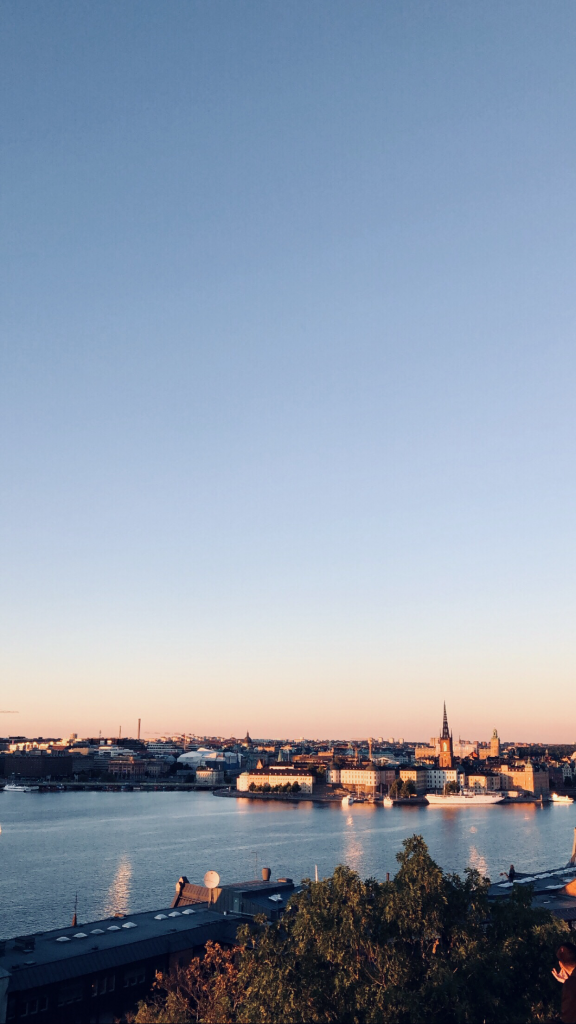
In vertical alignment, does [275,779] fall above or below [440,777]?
above

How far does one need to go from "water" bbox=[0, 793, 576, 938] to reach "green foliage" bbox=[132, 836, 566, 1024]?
20.8m

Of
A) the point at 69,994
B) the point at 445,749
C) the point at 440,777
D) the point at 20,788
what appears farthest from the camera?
the point at 445,749

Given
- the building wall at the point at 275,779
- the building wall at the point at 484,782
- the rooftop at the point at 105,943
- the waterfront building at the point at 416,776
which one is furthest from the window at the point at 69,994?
the building wall at the point at 484,782

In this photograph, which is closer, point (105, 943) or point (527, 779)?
point (105, 943)

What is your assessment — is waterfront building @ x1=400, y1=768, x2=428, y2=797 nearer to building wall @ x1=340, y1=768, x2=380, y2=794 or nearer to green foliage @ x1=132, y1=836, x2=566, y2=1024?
building wall @ x1=340, y1=768, x2=380, y2=794

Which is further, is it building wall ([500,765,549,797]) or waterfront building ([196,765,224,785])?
waterfront building ([196,765,224,785])

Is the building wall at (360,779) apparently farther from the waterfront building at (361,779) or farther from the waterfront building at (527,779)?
the waterfront building at (527,779)

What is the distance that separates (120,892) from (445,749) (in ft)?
340

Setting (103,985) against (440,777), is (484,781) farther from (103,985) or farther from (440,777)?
(103,985)

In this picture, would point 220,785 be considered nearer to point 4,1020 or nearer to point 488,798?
point 488,798

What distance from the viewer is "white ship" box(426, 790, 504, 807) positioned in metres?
103

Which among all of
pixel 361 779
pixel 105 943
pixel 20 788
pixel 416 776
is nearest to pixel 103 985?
pixel 105 943

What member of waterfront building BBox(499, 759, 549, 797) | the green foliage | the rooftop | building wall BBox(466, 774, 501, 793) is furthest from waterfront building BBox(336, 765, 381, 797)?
the green foliage

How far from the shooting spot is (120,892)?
35375 mm
